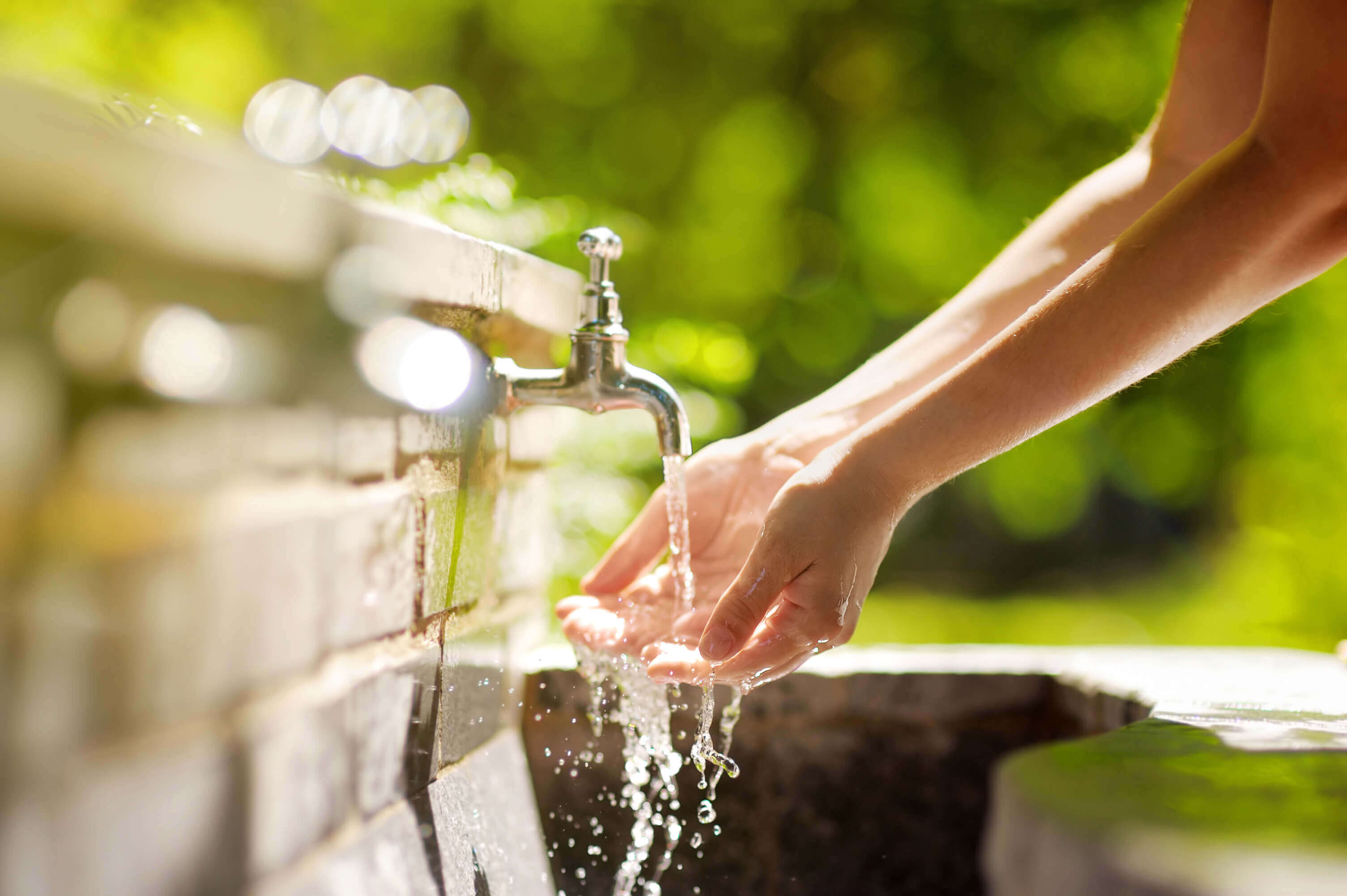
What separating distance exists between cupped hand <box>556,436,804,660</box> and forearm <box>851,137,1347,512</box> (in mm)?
339

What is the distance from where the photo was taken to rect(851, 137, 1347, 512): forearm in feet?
2.59

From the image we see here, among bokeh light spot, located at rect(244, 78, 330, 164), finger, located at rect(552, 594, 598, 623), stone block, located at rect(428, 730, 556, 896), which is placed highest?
bokeh light spot, located at rect(244, 78, 330, 164)

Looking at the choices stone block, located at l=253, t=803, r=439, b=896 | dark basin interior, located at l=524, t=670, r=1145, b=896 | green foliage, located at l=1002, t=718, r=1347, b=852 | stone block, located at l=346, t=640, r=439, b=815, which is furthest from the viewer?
dark basin interior, located at l=524, t=670, r=1145, b=896

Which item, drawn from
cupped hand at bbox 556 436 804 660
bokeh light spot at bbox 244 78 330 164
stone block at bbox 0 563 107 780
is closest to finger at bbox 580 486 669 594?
cupped hand at bbox 556 436 804 660

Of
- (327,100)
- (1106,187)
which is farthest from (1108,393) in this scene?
(327,100)

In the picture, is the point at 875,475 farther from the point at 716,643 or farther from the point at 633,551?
the point at 633,551

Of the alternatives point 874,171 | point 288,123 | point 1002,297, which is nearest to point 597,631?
point 1002,297

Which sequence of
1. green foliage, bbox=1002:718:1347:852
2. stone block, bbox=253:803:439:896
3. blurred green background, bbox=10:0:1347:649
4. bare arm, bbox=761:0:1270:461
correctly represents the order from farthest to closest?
blurred green background, bbox=10:0:1347:649 < bare arm, bbox=761:0:1270:461 < stone block, bbox=253:803:439:896 < green foliage, bbox=1002:718:1347:852

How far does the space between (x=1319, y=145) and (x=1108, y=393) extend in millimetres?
243

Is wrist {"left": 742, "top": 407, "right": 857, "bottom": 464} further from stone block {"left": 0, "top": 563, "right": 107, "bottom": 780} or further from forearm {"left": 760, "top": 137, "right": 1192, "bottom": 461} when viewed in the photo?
stone block {"left": 0, "top": 563, "right": 107, "bottom": 780}

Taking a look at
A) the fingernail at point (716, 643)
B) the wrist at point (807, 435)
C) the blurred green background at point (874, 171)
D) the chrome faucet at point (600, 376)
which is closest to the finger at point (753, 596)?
the fingernail at point (716, 643)

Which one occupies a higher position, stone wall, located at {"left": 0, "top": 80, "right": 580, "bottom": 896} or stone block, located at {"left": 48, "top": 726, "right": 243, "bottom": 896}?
stone wall, located at {"left": 0, "top": 80, "right": 580, "bottom": 896}

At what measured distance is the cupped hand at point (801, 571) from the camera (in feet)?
2.83

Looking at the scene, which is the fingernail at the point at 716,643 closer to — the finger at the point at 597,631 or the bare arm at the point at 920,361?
the finger at the point at 597,631
